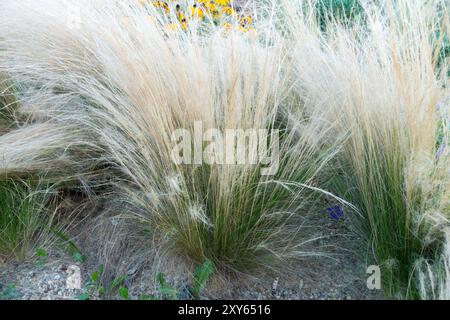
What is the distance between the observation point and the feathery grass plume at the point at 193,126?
1974mm

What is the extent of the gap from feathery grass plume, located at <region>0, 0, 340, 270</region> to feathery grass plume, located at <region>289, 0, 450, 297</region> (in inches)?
5.6

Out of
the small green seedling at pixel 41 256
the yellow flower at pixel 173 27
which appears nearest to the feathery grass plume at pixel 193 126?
the yellow flower at pixel 173 27

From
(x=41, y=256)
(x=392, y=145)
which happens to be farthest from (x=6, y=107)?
(x=392, y=145)

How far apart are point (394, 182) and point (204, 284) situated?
2.65ft

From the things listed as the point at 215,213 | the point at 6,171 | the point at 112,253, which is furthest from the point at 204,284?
the point at 6,171

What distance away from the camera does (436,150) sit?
80.1 inches

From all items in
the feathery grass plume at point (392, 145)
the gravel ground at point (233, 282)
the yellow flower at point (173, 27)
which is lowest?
the gravel ground at point (233, 282)

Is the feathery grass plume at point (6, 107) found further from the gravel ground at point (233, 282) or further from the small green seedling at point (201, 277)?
the small green seedling at point (201, 277)

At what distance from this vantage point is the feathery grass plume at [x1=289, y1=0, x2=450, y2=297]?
6.01 feet

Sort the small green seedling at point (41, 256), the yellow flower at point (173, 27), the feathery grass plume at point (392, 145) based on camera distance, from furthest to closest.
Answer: the yellow flower at point (173, 27), the small green seedling at point (41, 256), the feathery grass plume at point (392, 145)

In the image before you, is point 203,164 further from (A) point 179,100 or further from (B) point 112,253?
(B) point 112,253

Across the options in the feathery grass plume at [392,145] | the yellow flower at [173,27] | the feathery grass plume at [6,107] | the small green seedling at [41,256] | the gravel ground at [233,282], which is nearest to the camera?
the feathery grass plume at [392,145]

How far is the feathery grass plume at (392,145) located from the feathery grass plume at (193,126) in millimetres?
142

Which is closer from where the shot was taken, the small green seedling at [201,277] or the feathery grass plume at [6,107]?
the small green seedling at [201,277]
